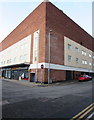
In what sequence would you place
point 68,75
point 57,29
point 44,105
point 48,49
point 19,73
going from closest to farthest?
point 44,105 < point 48,49 < point 57,29 < point 68,75 < point 19,73

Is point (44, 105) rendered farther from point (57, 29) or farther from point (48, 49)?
point (57, 29)

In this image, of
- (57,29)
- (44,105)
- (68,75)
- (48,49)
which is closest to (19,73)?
(48,49)

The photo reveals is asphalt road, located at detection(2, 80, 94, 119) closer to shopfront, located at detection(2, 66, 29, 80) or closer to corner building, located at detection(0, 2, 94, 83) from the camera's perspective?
corner building, located at detection(0, 2, 94, 83)

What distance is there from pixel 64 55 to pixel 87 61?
54.1 feet

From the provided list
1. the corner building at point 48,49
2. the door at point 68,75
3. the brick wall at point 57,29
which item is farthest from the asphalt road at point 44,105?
the door at point 68,75

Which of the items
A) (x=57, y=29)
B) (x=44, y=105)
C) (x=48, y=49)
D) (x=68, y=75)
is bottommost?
(x=68, y=75)

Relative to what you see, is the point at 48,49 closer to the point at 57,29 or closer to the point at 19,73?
the point at 57,29

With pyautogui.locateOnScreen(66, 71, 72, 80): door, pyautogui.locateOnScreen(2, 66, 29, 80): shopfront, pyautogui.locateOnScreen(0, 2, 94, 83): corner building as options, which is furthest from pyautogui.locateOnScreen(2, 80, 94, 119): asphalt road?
pyautogui.locateOnScreen(66, 71, 72, 80): door

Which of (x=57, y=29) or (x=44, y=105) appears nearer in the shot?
(x=44, y=105)

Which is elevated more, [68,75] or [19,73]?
[19,73]

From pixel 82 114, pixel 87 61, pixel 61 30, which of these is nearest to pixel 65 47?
pixel 61 30

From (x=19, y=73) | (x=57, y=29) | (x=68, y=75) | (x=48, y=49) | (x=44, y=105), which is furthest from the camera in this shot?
(x=19, y=73)

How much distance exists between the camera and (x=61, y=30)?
90.7ft

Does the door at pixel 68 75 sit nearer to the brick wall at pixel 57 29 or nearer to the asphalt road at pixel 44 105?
the brick wall at pixel 57 29
